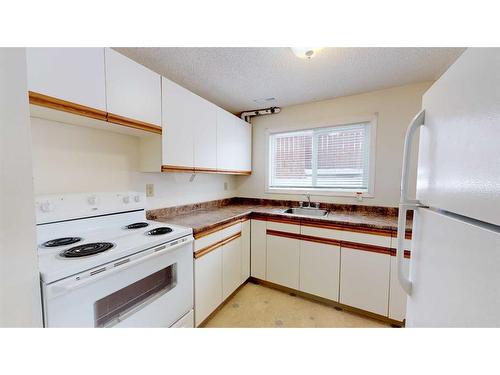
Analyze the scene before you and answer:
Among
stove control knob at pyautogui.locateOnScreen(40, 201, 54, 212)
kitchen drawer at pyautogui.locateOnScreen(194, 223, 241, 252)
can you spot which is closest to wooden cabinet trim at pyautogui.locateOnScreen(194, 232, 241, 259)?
kitchen drawer at pyautogui.locateOnScreen(194, 223, 241, 252)

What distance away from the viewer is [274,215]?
6.82 feet

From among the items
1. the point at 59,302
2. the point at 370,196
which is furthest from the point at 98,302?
the point at 370,196

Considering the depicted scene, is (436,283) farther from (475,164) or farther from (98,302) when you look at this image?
(98,302)

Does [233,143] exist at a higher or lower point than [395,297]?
higher

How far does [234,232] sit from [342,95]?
2.06 metres

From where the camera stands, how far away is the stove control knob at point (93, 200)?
1281mm

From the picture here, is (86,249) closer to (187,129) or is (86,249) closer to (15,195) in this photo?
(15,195)

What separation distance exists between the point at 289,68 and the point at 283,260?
1935 mm

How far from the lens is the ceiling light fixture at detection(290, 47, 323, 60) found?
1.32m

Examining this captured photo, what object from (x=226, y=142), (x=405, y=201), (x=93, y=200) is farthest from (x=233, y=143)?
(x=405, y=201)

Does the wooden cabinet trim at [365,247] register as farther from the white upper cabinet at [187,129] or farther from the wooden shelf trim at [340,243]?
the white upper cabinet at [187,129]

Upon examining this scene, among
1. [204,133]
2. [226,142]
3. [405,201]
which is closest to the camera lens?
[405,201]

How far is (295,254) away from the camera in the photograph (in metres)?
1.99

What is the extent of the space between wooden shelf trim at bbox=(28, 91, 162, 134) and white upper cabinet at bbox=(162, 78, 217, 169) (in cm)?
18
